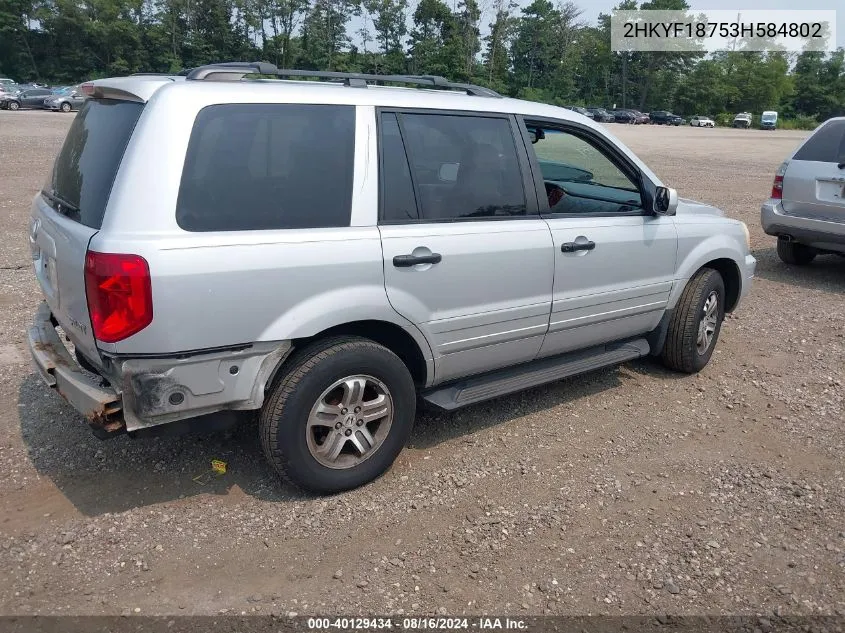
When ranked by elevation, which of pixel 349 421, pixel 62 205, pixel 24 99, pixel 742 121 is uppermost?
pixel 742 121

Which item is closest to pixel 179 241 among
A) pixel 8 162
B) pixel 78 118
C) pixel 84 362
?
pixel 84 362

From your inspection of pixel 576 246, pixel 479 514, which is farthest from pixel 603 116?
pixel 479 514

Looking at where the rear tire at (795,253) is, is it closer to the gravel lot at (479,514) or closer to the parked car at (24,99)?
the gravel lot at (479,514)

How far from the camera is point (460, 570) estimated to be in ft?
10.1

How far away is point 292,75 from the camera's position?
3.71 m

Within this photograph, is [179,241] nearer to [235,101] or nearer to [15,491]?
[235,101]

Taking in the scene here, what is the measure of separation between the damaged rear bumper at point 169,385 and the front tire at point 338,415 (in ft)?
0.42

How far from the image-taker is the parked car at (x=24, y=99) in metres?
39.4

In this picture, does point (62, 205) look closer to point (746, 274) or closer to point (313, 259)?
point (313, 259)

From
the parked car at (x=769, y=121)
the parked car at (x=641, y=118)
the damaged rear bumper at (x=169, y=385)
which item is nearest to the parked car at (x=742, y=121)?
the parked car at (x=769, y=121)

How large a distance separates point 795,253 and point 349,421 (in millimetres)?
7547

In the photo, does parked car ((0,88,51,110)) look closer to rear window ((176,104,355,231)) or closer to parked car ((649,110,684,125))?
rear window ((176,104,355,231))

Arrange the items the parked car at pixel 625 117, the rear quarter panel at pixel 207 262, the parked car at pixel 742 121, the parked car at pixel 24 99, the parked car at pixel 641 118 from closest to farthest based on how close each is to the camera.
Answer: the rear quarter panel at pixel 207 262
the parked car at pixel 24 99
the parked car at pixel 625 117
the parked car at pixel 641 118
the parked car at pixel 742 121

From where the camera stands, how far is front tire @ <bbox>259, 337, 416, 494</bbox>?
10.8 ft
